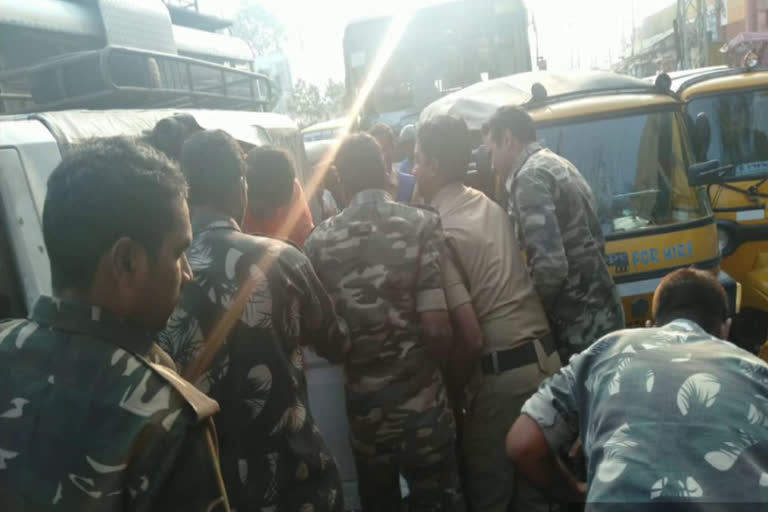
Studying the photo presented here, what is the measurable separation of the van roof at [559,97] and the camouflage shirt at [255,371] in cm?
310

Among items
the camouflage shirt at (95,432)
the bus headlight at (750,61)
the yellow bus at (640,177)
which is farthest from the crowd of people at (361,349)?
the bus headlight at (750,61)

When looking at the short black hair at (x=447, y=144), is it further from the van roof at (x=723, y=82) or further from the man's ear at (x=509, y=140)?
the van roof at (x=723, y=82)

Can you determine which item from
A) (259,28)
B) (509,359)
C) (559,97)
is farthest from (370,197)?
(259,28)

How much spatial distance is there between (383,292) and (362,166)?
474mm

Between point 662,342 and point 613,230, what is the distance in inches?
114

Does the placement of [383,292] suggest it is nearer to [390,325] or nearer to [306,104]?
[390,325]

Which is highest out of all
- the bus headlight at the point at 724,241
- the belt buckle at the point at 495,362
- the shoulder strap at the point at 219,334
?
the shoulder strap at the point at 219,334

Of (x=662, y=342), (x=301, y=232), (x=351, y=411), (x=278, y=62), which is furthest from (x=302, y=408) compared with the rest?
(x=278, y=62)

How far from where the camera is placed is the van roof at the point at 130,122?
2676 millimetres

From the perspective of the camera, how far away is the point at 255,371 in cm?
202

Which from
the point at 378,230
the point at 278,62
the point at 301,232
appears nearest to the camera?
the point at 378,230

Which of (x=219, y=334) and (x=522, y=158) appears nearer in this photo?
(x=219, y=334)

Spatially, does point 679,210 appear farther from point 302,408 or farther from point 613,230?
point 302,408

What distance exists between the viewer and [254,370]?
202 centimetres
